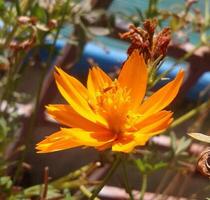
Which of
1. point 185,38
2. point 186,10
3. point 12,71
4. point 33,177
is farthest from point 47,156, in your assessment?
point 12,71

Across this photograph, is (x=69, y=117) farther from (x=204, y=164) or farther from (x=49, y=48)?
(x=49, y=48)

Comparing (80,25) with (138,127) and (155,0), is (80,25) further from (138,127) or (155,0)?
(138,127)

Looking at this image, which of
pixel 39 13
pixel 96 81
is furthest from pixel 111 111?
pixel 39 13

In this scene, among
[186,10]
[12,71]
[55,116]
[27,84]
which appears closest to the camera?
[55,116]

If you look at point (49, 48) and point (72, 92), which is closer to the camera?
point (72, 92)

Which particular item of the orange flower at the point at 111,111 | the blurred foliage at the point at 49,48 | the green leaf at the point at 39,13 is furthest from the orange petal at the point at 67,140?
the green leaf at the point at 39,13

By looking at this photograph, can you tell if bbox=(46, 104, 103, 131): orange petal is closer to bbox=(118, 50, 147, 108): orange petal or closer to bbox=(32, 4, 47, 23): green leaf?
bbox=(118, 50, 147, 108): orange petal

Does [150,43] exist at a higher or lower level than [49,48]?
higher
